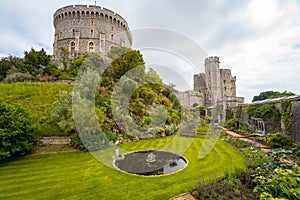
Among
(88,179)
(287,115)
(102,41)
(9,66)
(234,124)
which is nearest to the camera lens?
(88,179)

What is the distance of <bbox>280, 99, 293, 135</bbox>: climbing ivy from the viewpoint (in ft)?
28.7

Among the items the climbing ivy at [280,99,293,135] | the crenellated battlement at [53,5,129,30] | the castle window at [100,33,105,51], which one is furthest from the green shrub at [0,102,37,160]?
the crenellated battlement at [53,5,129,30]

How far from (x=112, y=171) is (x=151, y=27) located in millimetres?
6699

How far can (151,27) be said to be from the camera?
7.15m

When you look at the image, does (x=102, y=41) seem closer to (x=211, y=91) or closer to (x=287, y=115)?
(x=211, y=91)

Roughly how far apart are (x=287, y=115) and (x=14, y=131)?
14.6 metres

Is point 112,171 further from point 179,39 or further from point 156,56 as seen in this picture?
point 179,39

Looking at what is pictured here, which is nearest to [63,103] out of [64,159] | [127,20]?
[64,159]

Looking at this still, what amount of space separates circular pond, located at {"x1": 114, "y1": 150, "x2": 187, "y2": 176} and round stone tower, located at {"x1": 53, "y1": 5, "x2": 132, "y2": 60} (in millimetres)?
22843

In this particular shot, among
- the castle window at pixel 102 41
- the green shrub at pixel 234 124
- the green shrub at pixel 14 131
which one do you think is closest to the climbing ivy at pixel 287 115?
the green shrub at pixel 234 124

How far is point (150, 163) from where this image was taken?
6.46 meters

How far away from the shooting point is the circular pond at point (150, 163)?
5.62 meters

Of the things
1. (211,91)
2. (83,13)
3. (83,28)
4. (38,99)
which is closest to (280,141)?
(211,91)

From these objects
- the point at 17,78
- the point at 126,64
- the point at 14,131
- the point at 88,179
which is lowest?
the point at 88,179
